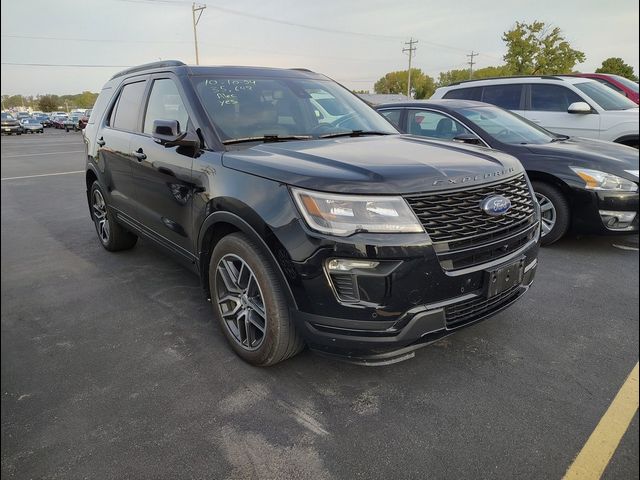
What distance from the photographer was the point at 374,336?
82.7 inches

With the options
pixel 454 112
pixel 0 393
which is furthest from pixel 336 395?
pixel 454 112

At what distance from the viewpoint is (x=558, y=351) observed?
278 centimetres

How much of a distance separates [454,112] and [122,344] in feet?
14.6

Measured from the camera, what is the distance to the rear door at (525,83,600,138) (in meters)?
7.21

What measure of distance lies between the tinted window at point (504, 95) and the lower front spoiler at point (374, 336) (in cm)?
677

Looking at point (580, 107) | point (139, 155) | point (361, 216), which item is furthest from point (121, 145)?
point (580, 107)

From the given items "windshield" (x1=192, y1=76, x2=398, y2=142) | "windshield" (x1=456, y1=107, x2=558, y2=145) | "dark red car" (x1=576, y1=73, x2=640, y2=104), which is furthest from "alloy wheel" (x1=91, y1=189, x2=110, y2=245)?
"dark red car" (x1=576, y1=73, x2=640, y2=104)

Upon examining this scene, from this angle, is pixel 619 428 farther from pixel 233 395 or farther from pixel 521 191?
pixel 233 395

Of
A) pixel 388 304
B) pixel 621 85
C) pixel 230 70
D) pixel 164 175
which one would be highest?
pixel 621 85

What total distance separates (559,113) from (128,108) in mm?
6700

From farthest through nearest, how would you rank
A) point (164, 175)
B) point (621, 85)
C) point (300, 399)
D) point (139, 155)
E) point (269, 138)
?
point (621, 85) < point (139, 155) < point (164, 175) < point (269, 138) < point (300, 399)

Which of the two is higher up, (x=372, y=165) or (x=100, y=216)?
(x=372, y=165)

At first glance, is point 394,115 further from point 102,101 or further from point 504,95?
point 102,101

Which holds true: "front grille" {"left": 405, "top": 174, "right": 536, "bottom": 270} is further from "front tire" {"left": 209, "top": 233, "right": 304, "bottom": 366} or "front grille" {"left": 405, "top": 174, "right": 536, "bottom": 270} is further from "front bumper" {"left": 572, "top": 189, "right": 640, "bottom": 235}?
"front bumper" {"left": 572, "top": 189, "right": 640, "bottom": 235}
